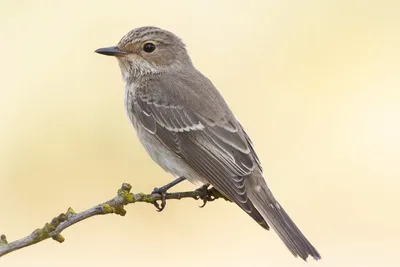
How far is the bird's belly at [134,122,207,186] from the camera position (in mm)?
6461

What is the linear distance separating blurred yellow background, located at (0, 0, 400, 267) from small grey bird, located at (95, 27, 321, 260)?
2250 mm

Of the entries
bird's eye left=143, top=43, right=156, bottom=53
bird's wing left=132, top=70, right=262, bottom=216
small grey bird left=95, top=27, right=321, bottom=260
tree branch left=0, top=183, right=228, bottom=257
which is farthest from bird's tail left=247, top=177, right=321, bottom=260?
bird's eye left=143, top=43, right=156, bottom=53

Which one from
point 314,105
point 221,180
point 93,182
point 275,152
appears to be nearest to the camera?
point 221,180

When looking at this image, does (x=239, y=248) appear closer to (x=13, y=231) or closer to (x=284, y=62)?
(x=13, y=231)

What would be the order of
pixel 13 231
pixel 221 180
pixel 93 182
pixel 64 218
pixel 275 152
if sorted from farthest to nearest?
pixel 275 152 → pixel 93 182 → pixel 13 231 → pixel 221 180 → pixel 64 218

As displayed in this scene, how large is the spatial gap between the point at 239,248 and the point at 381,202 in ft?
5.32

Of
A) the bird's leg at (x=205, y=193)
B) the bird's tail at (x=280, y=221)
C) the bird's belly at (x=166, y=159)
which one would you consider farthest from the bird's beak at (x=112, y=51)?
the bird's tail at (x=280, y=221)

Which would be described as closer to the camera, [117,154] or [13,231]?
[13,231]

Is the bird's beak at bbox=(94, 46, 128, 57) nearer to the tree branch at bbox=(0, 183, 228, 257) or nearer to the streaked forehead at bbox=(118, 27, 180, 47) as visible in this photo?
the streaked forehead at bbox=(118, 27, 180, 47)

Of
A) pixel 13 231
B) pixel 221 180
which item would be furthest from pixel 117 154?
pixel 221 180

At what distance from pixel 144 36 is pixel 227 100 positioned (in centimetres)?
358

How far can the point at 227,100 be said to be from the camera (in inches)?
417

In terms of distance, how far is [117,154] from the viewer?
990 cm

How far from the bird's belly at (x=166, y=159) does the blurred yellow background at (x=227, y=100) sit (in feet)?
7.25
